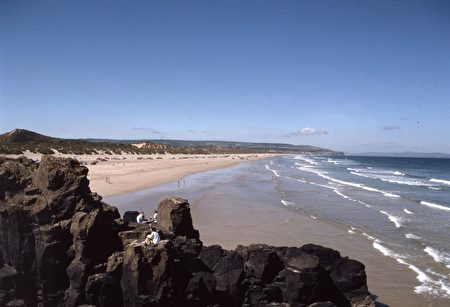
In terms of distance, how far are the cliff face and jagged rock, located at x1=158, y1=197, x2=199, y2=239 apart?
688 mm

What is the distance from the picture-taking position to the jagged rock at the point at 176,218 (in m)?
12.1

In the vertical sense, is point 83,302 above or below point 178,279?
below

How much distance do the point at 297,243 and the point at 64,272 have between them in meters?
10.9

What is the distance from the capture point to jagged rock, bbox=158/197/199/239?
1212cm

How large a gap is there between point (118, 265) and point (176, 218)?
2.85 metres

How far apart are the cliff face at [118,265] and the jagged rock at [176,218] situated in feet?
2.26

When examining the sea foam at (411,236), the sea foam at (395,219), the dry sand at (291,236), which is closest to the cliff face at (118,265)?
the dry sand at (291,236)

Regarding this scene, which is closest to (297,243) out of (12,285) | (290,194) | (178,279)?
(178,279)

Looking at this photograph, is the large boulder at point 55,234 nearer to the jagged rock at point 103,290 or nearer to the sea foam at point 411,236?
the jagged rock at point 103,290

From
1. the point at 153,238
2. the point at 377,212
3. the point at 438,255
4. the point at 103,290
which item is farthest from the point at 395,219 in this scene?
the point at 103,290

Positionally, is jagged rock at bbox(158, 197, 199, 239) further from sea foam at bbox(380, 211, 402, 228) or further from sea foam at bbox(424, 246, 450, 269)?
sea foam at bbox(380, 211, 402, 228)

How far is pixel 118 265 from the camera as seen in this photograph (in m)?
9.62

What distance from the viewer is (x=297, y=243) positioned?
60.1 feet

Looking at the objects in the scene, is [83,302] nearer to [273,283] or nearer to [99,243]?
[99,243]
